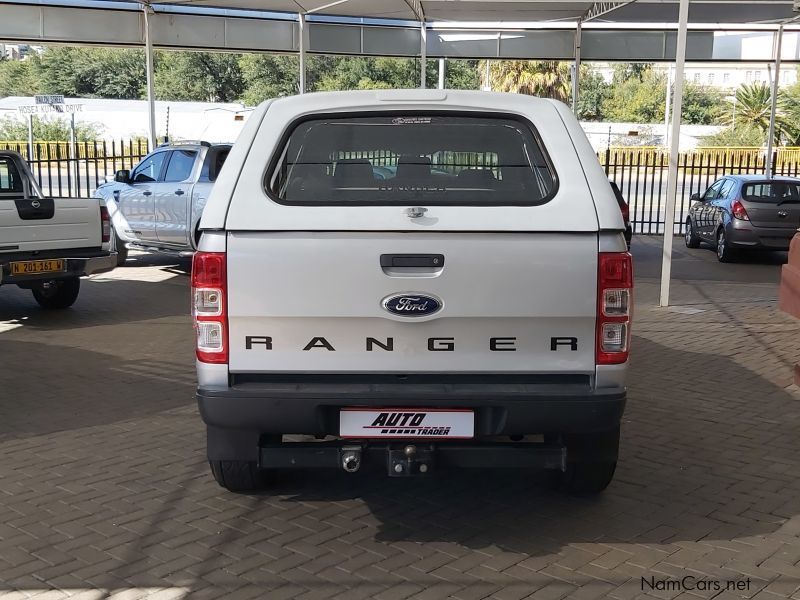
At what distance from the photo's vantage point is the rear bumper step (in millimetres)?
4340

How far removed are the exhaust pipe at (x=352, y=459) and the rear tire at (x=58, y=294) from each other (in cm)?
777

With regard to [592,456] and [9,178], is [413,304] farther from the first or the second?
[9,178]

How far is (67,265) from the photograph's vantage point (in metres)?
10.4

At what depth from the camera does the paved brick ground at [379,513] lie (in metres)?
4.23

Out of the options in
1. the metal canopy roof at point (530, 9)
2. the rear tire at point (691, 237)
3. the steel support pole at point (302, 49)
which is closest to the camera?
the metal canopy roof at point (530, 9)

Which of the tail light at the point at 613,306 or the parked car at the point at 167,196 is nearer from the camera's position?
the tail light at the point at 613,306

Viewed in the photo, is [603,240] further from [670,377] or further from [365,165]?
[670,377]

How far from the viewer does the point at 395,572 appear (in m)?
4.31

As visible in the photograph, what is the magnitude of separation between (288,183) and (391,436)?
130cm

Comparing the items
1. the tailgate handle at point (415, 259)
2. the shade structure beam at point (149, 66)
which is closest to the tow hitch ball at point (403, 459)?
the tailgate handle at point (415, 259)

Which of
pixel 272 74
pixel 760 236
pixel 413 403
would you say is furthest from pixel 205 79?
pixel 413 403

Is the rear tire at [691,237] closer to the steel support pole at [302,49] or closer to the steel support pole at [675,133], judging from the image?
the steel support pole at [675,133]

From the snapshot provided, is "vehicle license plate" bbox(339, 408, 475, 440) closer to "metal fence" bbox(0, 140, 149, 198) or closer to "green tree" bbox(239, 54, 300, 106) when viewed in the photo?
"metal fence" bbox(0, 140, 149, 198)

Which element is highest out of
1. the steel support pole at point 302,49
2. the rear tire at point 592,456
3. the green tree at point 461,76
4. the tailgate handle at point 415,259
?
the green tree at point 461,76
